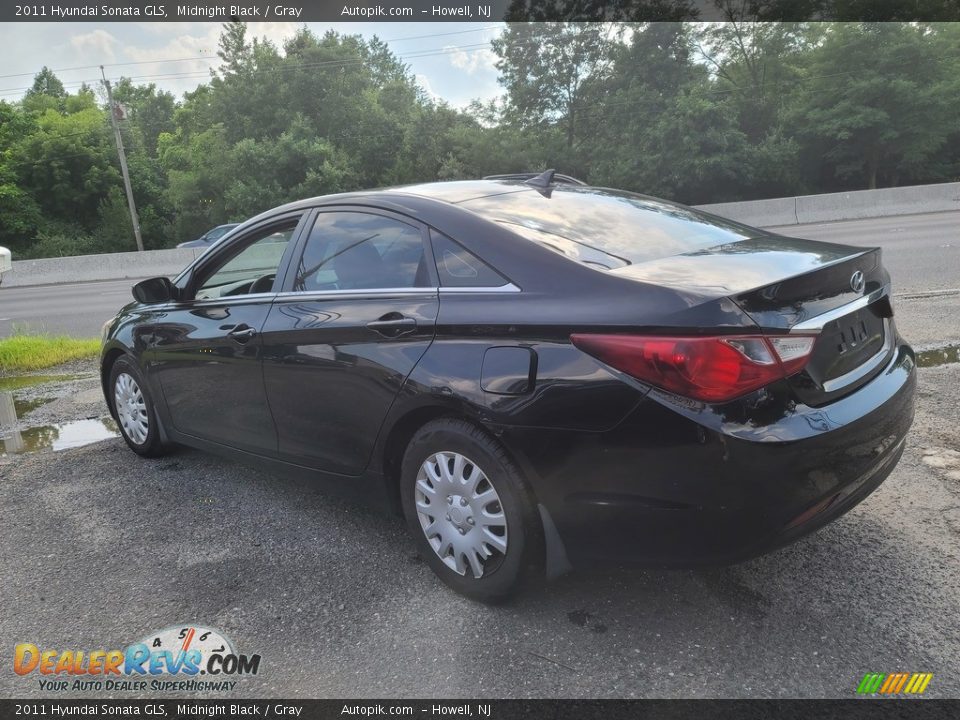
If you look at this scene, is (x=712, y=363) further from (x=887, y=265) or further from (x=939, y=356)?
(x=887, y=265)

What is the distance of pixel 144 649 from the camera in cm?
262

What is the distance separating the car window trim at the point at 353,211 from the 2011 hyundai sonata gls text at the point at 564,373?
Result: 0.03 ft

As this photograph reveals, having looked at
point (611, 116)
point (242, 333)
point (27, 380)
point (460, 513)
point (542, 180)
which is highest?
point (611, 116)

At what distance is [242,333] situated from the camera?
11.6ft

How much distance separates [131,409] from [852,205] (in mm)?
21194

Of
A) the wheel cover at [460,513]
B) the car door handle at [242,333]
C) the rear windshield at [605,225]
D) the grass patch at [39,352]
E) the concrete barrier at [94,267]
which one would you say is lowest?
the concrete barrier at [94,267]

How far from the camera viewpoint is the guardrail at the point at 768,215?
66.3ft

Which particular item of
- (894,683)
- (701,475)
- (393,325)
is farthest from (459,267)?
(894,683)

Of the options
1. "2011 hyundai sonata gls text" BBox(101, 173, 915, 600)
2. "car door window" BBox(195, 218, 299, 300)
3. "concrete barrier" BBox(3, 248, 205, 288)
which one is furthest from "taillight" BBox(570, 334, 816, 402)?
"concrete barrier" BBox(3, 248, 205, 288)

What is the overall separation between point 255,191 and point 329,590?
32248mm

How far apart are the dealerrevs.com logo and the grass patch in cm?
655

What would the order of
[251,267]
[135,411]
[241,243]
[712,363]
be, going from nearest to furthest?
[712,363] → [241,243] → [251,267] → [135,411]

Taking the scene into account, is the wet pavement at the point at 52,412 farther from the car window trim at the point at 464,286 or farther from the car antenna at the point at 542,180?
the car antenna at the point at 542,180

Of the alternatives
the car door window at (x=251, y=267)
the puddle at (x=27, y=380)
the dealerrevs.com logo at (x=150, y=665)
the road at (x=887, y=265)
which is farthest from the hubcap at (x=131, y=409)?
the road at (x=887, y=265)
